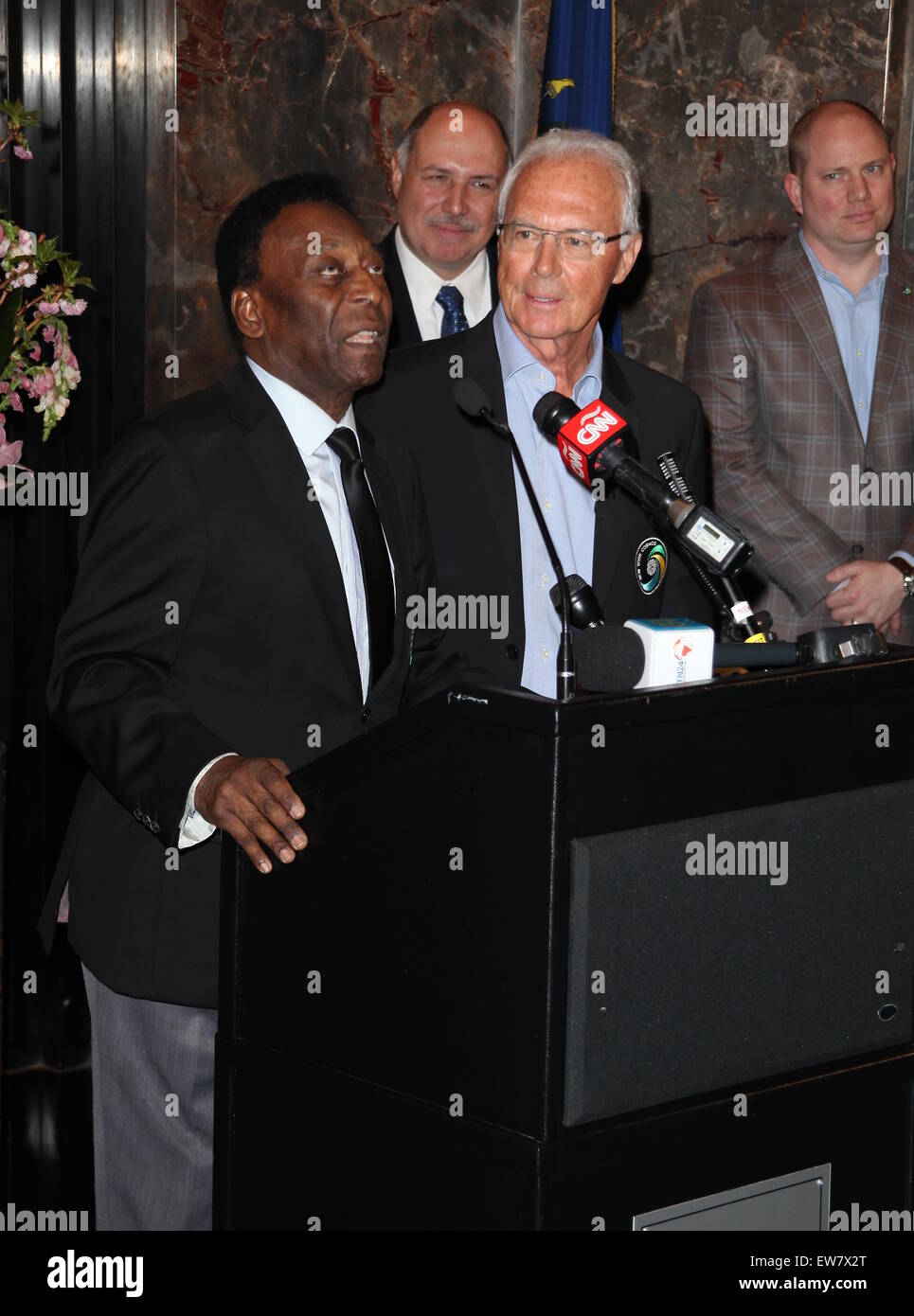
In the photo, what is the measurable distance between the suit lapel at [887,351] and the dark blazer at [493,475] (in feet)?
3.38

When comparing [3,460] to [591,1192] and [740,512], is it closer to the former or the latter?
[591,1192]

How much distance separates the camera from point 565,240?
2688 mm

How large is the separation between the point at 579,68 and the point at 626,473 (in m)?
2.51

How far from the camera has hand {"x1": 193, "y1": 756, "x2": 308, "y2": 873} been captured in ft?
5.97

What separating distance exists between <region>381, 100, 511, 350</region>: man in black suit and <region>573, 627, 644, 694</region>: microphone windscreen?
2013 mm

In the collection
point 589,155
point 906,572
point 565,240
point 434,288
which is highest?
point 434,288

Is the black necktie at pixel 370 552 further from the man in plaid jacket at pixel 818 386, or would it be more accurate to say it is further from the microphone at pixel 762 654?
the man in plaid jacket at pixel 818 386

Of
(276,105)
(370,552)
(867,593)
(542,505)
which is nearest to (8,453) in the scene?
(370,552)

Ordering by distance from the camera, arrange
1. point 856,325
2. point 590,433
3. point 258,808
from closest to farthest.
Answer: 1. point 258,808
2. point 590,433
3. point 856,325

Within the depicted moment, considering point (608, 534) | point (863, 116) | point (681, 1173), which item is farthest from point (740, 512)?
point (681, 1173)

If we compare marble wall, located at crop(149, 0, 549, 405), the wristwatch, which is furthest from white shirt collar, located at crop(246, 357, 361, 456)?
the wristwatch

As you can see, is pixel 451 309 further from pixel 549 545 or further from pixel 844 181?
pixel 549 545

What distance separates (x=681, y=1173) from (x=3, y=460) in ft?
4.70

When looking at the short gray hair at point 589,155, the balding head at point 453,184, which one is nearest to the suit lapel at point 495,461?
the short gray hair at point 589,155
